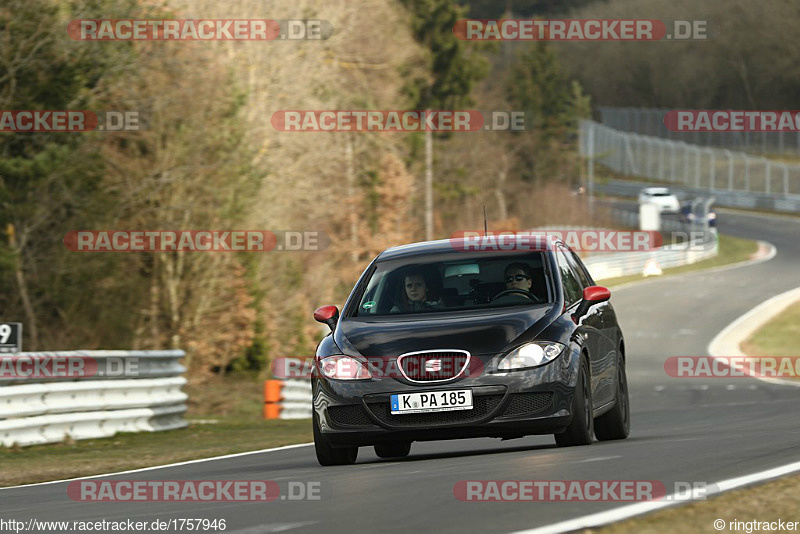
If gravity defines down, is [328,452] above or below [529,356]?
below

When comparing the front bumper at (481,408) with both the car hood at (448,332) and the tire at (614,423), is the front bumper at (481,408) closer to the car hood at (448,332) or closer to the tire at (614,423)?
the car hood at (448,332)

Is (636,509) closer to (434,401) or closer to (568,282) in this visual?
(434,401)

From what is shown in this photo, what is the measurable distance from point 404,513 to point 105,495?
9.23 feet

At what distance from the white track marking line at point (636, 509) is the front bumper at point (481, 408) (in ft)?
7.16

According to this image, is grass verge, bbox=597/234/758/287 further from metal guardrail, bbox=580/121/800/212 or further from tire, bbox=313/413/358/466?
tire, bbox=313/413/358/466

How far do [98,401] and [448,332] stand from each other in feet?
24.4

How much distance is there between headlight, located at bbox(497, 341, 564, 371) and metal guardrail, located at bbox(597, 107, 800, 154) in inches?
3865

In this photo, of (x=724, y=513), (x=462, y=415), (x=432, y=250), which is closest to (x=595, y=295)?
(x=432, y=250)

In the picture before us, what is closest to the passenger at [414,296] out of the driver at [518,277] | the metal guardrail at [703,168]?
the driver at [518,277]

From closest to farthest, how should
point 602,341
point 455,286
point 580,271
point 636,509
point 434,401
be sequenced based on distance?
point 636,509 → point 434,401 → point 455,286 → point 602,341 → point 580,271

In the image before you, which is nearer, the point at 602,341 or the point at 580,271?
the point at 602,341

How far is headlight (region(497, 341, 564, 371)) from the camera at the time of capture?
34.7 feet

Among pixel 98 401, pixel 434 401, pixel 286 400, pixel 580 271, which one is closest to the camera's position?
pixel 434 401

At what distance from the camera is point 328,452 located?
1130cm
